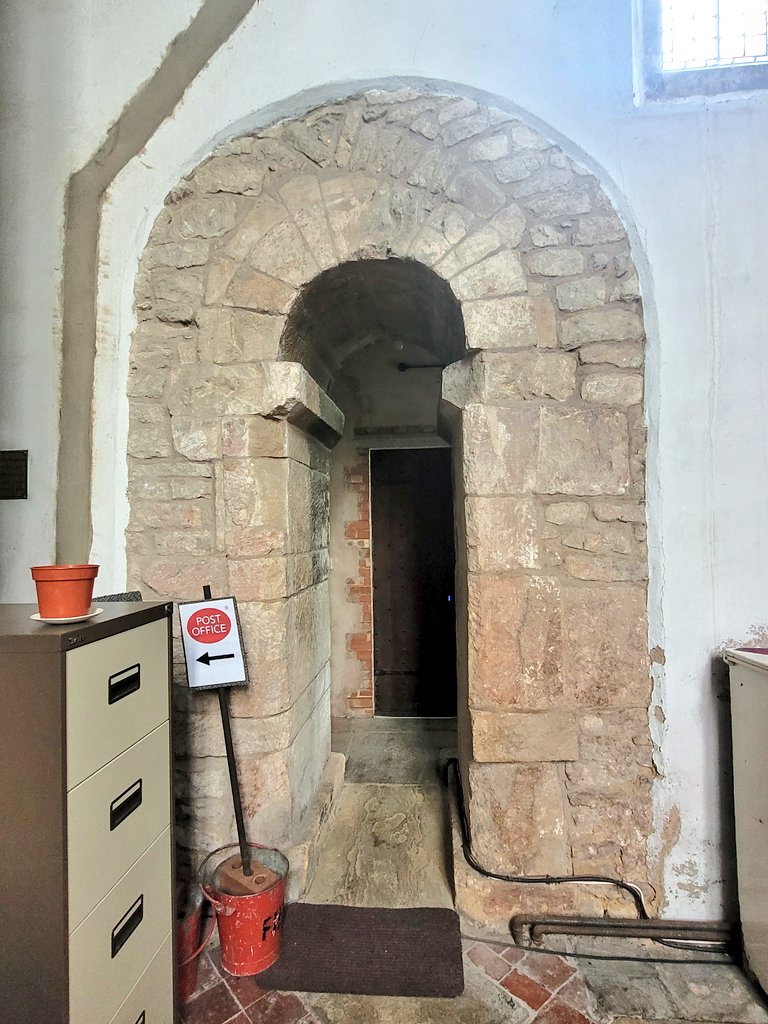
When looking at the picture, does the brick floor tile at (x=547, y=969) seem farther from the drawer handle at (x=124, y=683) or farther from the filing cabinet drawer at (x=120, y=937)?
the drawer handle at (x=124, y=683)

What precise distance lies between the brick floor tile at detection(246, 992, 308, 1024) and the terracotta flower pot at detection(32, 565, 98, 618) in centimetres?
139

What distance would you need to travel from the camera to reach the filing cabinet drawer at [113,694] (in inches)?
43.1

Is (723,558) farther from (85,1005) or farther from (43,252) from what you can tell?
(43,252)

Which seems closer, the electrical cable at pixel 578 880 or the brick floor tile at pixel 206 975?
the brick floor tile at pixel 206 975

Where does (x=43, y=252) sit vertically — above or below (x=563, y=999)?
above

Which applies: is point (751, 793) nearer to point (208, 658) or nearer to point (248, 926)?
point (248, 926)

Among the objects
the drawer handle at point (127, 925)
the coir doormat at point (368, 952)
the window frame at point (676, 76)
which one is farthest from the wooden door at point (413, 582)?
the drawer handle at point (127, 925)

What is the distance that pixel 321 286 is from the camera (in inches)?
83.4

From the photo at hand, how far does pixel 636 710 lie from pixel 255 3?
3128mm

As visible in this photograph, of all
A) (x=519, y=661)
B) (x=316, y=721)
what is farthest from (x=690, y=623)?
(x=316, y=721)

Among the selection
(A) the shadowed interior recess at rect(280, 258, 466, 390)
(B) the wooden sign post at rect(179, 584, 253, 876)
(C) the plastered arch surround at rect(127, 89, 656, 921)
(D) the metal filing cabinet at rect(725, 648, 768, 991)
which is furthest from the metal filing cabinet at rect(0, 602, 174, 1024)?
(D) the metal filing cabinet at rect(725, 648, 768, 991)

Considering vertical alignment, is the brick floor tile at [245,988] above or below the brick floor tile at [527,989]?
below

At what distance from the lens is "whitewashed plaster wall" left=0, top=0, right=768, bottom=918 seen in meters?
1.85

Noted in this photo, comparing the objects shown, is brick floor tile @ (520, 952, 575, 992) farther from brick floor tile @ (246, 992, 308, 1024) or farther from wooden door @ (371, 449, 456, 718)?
wooden door @ (371, 449, 456, 718)
